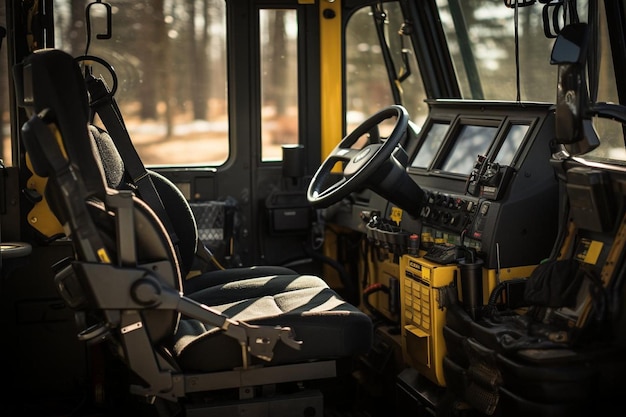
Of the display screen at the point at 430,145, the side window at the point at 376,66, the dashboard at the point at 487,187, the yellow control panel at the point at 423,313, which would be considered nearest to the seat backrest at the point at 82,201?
the yellow control panel at the point at 423,313

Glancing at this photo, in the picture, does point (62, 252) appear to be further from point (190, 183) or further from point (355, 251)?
point (355, 251)

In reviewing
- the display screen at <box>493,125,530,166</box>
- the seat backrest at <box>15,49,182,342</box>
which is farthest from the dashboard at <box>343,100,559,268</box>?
the seat backrest at <box>15,49,182,342</box>

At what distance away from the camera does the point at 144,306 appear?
8.43 feet

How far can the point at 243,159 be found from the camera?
Result: 4.48 metres

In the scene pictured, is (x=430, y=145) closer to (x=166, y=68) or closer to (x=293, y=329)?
(x=166, y=68)

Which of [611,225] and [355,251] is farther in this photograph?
[355,251]

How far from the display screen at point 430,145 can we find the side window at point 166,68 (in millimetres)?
1036

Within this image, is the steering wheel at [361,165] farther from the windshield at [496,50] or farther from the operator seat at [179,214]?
the windshield at [496,50]

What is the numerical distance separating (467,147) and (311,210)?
1070mm

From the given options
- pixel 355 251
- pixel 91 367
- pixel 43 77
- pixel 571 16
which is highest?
pixel 571 16

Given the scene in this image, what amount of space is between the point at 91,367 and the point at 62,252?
1.83ft

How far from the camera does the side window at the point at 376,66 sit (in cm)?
456

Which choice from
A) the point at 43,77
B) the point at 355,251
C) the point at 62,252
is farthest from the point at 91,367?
the point at 43,77

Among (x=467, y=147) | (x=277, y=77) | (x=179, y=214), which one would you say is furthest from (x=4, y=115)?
(x=467, y=147)
